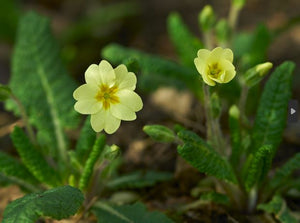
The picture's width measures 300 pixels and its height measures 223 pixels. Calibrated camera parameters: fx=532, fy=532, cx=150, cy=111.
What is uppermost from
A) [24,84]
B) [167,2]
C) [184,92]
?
[167,2]

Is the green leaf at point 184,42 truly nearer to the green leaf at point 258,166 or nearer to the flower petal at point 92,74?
the green leaf at point 258,166

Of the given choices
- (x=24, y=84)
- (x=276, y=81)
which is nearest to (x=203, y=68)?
(x=276, y=81)

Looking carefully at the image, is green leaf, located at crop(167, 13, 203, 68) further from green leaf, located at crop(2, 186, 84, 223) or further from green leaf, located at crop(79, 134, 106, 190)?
green leaf, located at crop(2, 186, 84, 223)

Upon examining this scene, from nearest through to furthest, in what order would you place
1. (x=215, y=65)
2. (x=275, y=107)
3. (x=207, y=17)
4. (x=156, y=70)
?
1. (x=215, y=65)
2. (x=275, y=107)
3. (x=207, y=17)
4. (x=156, y=70)

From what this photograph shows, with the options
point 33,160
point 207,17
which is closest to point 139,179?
point 33,160

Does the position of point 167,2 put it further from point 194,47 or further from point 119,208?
point 119,208

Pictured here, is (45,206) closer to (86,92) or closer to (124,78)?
(86,92)

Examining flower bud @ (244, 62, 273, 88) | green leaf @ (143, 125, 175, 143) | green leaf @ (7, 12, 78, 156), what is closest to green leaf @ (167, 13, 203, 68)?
green leaf @ (7, 12, 78, 156)
